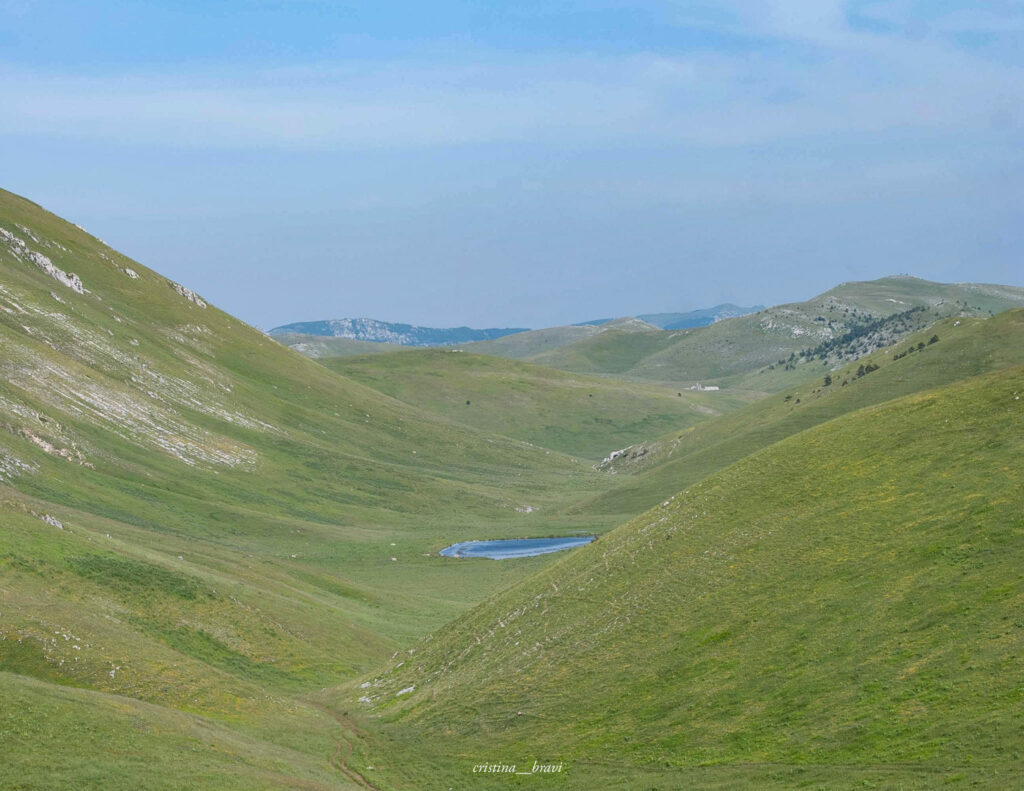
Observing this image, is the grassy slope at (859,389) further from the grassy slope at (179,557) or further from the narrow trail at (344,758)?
the narrow trail at (344,758)

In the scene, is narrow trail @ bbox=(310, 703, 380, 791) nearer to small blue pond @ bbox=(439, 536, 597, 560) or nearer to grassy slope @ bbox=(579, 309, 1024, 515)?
small blue pond @ bbox=(439, 536, 597, 560)

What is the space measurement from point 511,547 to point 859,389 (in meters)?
61.2

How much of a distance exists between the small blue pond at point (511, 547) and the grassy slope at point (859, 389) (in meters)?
21.1

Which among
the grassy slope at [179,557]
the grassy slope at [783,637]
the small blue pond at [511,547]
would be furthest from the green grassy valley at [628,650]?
the small blue pond at [511,547]

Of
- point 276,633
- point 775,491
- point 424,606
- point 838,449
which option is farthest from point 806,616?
point 424,606

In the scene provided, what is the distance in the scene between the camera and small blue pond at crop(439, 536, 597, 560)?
15600 cm

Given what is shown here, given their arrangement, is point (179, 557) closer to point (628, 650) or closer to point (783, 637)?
point (628, 650)

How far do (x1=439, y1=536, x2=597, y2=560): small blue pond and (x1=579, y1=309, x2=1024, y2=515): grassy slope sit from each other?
21094mm

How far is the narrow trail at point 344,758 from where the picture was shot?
Answer: 52.6 m

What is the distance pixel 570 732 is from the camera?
5419 cm

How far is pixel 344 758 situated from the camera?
5656cm

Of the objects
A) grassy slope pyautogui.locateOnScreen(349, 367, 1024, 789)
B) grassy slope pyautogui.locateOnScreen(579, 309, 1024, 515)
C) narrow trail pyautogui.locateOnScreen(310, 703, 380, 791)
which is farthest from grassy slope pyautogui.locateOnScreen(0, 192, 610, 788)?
grassy slope pyautogui.locateOnScreen(579, 309, 1024, 515)

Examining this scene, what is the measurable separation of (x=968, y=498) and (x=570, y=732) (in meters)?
26.7

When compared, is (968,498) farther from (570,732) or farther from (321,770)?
(321,770)
